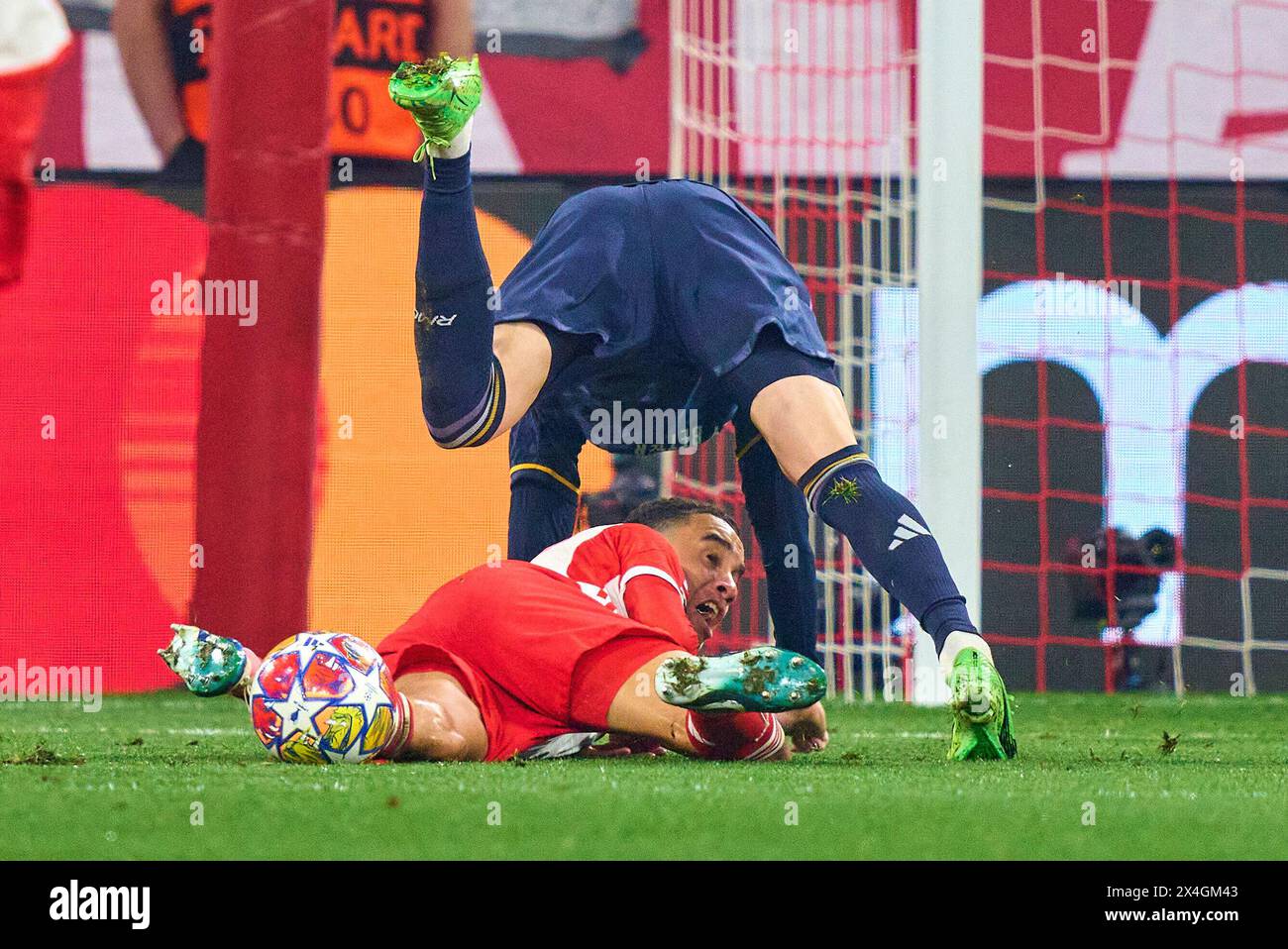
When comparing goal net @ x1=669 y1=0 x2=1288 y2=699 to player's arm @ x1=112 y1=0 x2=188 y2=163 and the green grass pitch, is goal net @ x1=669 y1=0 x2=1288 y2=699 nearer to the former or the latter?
player's arm @ x1=112 y1=0 x2=188 y2=163

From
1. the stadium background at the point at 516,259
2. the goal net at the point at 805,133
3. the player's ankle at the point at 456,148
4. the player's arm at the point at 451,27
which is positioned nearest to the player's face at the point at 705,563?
the player's ankle at the point at 456,148

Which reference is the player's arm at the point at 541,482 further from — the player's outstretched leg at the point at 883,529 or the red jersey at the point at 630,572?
the player's outstretched leg at the point at 883,529

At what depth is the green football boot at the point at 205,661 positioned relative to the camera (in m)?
2.89

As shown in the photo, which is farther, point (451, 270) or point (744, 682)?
point (451, 270)

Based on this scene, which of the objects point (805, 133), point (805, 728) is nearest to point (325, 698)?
point (805, 728)

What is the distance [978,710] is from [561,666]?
658 mm

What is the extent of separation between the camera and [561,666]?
2.73 m

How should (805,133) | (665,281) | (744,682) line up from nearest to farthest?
(744,682) → (665,281) → (805,133)

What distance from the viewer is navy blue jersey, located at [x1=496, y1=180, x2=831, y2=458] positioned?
3.07m

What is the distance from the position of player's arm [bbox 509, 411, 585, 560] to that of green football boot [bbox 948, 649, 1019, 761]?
3.29 ft

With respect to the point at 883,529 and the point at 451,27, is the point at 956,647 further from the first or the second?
the point at 451,27

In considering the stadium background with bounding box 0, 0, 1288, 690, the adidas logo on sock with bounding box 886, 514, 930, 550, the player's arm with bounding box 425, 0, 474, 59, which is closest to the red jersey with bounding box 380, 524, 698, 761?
the adidas logo on sock with bounding box 886, 514, 930, 550

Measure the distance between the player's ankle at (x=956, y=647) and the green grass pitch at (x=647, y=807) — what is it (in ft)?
0.53
